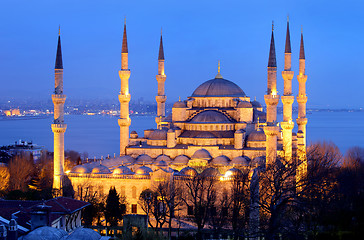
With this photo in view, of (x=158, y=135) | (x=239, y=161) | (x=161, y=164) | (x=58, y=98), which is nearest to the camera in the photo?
(x=239, y=161)

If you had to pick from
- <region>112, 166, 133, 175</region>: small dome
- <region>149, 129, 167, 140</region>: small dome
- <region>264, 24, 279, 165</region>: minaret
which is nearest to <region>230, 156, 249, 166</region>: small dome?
<region>264, 24, 279, 165</region>: minaret

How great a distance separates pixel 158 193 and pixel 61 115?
23.1ft

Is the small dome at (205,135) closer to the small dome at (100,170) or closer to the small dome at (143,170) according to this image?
the small dome at (143,170)

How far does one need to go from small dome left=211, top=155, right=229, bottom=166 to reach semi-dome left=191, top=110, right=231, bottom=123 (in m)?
3.24

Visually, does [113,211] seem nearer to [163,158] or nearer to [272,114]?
[163,158]

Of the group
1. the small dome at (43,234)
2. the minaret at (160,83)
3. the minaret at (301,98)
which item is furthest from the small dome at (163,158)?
the small dome at (43,234)

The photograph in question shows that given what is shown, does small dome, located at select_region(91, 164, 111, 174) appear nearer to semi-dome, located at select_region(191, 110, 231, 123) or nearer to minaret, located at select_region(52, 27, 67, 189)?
minaret, located at select_region(52, 27, 67, 189)

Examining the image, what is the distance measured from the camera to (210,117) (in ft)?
97.0

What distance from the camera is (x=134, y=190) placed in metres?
24.7

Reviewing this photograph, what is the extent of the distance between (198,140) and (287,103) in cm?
489

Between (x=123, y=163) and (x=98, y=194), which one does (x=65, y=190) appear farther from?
(x=123, y=163)

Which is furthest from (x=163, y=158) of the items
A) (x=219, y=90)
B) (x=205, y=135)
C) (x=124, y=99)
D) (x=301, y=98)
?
(x=301, y=98)

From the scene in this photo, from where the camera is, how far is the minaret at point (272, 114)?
81.2 feet

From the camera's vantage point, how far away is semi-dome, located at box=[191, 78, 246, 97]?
31781mm
